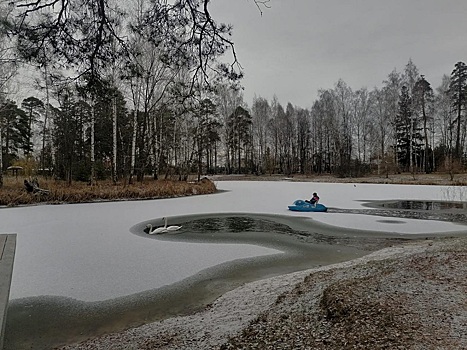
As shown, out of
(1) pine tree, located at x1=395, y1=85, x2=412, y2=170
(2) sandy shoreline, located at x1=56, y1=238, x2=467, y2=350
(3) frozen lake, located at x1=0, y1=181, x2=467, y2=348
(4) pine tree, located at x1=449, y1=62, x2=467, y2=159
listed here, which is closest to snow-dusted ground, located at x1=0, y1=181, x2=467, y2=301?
(3) frozen lake, located at x1=0, y1=181, x2=467, y2=348

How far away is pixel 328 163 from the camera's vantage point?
127 feet

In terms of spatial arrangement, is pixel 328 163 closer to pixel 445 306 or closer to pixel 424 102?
pixel 424 102

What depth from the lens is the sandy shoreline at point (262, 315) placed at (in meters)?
2.50

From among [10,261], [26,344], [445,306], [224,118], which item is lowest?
[26,344]

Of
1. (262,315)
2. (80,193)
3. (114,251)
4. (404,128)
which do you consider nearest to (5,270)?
(262,315)

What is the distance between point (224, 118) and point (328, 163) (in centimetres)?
1381

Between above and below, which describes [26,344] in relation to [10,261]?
below

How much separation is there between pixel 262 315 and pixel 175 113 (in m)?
14.1

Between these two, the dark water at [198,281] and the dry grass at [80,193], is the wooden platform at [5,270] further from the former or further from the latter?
the dry grass at [80,193]

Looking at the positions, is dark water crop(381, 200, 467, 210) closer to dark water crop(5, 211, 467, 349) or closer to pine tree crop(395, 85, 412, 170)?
dark water crop(5, 211, 467, 349)

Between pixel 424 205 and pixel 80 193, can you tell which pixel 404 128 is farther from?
pixel 80 193

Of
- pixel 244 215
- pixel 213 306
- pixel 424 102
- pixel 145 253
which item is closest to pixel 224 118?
pixel 424 102

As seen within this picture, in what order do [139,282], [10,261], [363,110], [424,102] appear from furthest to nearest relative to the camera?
1. [363,110]
2. [424,102]
3. [139,282]
4. [10,261]

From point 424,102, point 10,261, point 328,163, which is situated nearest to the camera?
point 10,261
